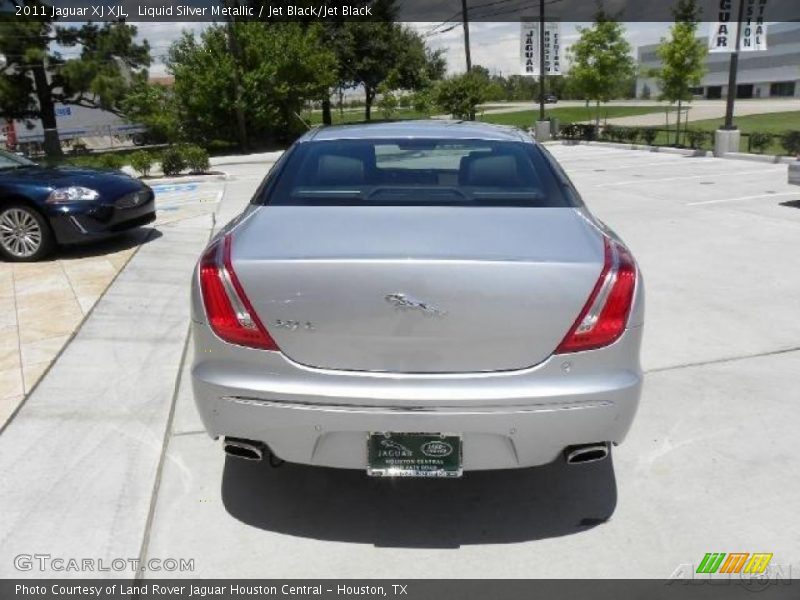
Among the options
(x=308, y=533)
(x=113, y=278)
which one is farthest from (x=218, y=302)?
(x=113, y=278)

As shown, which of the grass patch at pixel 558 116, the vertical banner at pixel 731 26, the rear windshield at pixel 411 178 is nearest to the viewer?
the rear windshield at pixel 411 178

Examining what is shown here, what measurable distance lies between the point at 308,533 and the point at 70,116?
65931mm

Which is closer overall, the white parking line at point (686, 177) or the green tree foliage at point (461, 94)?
the white parking line at point (686, 177)

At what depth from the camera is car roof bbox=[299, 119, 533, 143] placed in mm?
3814

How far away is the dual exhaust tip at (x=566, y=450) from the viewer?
2.65 metres

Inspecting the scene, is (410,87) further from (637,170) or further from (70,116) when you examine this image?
(637,170)

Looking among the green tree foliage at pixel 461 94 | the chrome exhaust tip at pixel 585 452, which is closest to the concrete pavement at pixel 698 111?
the green tree foliage at pixel 461 94

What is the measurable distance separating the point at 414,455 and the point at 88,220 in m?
6.08

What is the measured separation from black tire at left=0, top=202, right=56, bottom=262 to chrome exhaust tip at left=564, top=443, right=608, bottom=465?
21.8 ft

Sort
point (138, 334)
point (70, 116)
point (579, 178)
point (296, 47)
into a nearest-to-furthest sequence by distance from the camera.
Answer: point (138, 334)
point (579, 178)
point (296, 47)
point (70, 116)

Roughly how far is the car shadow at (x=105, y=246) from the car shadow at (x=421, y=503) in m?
5.34

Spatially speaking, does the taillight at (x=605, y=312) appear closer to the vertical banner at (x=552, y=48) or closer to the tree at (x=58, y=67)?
the vertical banner at (x=552, y=48)

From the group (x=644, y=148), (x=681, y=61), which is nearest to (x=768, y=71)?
(x=681, y=61)

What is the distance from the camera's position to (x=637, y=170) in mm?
17422
